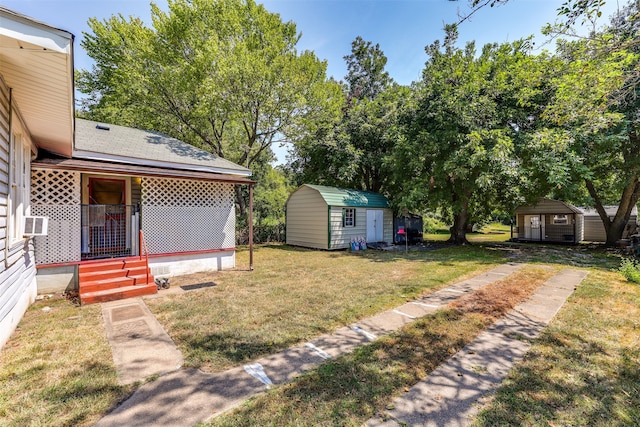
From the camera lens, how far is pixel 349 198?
14.0 meters

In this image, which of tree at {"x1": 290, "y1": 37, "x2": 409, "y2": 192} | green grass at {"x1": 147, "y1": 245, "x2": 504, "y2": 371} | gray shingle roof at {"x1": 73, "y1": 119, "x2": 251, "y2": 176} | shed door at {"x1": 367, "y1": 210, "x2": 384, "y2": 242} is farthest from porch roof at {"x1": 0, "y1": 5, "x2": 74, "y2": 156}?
tree at {"x1": 290, "y1": 37, "x2": 409, "y2": 192}

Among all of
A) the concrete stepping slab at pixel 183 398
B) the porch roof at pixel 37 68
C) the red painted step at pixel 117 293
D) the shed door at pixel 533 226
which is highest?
the porch roof at pixel 37 68

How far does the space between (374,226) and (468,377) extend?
40.1 ft

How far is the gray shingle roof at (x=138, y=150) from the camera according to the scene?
7.23m

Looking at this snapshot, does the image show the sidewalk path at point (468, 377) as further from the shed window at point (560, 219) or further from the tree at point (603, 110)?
the shed window at point (560, 219)

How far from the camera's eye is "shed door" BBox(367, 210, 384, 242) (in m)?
14.7

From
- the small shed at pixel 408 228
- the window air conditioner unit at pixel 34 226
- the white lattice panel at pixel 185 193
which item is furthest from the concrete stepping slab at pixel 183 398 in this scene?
the small shed at pixel 408 228

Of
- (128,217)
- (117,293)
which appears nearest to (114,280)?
(117,293)

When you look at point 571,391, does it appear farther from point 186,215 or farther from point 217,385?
point 186,215

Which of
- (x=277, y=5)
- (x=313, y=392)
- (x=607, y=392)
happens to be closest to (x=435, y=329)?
(x=607, y=392)

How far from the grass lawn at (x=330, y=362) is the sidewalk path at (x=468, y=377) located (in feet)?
0.43

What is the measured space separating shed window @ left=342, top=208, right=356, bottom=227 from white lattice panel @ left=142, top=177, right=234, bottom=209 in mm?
6316

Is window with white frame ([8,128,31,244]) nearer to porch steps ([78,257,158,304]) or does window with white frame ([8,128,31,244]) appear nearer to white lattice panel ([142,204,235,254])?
porch steps ([78,257,158,304])

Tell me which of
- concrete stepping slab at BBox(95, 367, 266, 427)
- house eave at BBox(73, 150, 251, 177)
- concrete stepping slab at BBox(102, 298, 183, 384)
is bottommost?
concrete stepping slab at BBox(102, 298, 183, 384)
